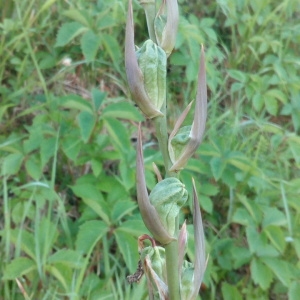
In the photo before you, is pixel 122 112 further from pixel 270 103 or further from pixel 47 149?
pixel 270 103

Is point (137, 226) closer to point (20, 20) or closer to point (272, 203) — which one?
point (272, 203)

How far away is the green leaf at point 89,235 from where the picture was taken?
1.51 metres

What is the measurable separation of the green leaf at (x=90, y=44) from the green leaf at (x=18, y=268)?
78 centimetres

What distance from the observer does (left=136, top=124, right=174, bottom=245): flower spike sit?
73cm

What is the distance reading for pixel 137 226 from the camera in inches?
59.0

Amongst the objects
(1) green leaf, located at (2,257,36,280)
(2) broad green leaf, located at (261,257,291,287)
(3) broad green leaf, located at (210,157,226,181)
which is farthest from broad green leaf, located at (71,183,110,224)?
(2) broad green leaf, located at (261,257,291,287)

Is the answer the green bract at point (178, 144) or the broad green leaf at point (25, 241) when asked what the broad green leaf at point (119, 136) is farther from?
the green bract at point (178, 144)

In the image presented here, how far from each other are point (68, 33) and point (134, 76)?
135 cm

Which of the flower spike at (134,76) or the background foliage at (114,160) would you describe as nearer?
the flower spike at (134,76)

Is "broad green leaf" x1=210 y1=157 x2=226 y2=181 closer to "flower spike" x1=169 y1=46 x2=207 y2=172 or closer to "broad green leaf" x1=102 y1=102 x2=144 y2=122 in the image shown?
"broad green leaf" x1=102 y1=102 x2=144 y2=122

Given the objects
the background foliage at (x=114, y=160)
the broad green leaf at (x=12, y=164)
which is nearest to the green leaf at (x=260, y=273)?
the background foliage at (x=114, y=160)

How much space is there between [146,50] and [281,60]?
5.75ft

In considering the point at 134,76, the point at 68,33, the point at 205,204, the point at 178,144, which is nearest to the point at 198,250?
the point at 178,144

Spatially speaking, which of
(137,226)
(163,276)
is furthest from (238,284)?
(163,276)
